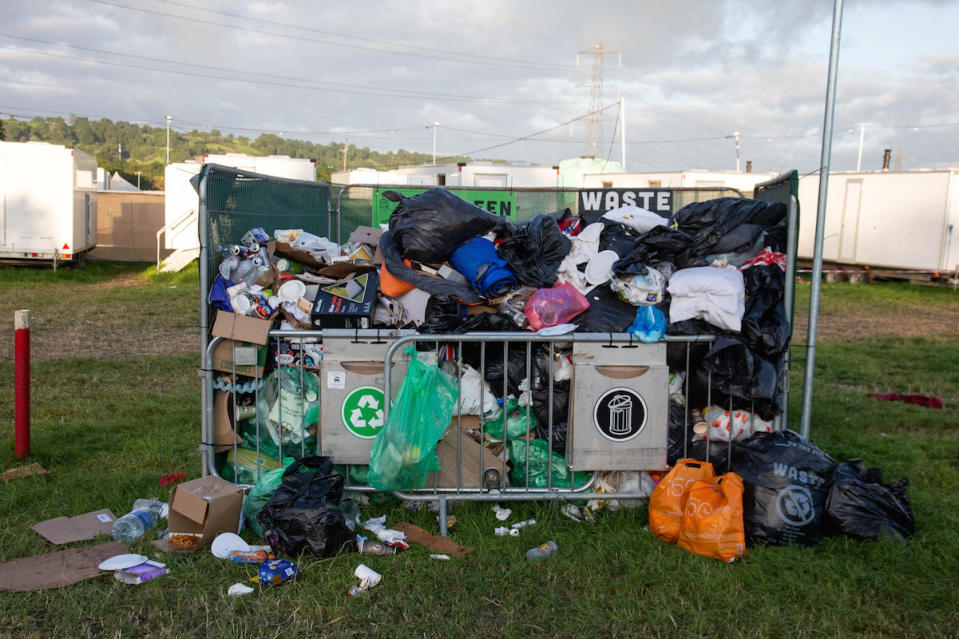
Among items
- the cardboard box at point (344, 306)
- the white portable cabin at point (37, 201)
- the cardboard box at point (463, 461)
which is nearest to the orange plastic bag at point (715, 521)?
the cardboard box at point (463, 461)

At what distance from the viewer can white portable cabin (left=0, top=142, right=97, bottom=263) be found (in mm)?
17266

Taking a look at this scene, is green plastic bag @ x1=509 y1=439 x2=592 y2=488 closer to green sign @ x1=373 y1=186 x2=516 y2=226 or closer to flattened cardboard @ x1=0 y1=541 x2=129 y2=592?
flattened cardboard @ x1=0 y1=541 x2=129 y2=592

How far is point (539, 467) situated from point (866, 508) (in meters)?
1.76

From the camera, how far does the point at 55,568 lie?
3439 millimetres

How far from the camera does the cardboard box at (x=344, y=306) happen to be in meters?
4.31

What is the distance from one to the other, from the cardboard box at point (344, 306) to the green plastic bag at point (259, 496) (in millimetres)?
913

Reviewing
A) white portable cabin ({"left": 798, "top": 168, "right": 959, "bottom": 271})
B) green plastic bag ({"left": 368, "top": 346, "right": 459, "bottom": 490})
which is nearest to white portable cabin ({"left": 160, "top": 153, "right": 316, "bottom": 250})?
white portable cabin ({"left": 798, "top": 168, "right": 959, "bottom": 271})

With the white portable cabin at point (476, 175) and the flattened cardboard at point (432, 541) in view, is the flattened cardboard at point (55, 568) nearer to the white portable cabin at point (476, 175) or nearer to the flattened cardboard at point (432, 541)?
the flattened cardboard at point (432, 541)

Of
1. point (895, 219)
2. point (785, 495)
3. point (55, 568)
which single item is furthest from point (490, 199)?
point (895, 219)

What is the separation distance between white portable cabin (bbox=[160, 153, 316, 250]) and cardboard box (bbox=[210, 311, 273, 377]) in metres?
17.3

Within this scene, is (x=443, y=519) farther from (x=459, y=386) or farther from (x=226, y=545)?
(x=226, y=545)

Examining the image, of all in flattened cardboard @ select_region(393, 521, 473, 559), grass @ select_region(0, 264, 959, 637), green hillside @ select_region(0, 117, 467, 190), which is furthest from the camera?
green hillside @ select_region(0, 117, 467, 190)

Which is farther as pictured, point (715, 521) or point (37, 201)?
point (37, 201)

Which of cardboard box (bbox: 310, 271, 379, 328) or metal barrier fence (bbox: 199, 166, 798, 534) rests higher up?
cardboard box (bbox: 310, 271, 379, 328)
